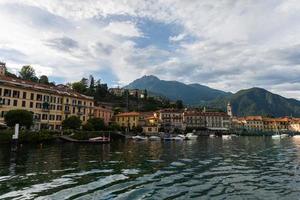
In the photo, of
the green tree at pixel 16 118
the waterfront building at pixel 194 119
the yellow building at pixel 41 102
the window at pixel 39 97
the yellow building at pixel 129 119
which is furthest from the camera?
the waterfront building at pixel 194 119

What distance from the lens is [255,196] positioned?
1573 centimetres

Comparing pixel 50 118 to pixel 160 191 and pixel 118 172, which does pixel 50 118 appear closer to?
pixel 118 172

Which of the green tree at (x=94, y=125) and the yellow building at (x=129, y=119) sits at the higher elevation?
the yellow building at (x=129, y=119)

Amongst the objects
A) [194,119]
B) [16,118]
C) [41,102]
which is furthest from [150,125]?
[16,118]

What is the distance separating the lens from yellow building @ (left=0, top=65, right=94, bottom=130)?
7131 cm

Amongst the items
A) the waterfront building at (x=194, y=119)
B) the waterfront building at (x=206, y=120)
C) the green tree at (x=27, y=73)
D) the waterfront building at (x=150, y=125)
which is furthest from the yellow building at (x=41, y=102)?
the waterfront building at (x=206, y=120)

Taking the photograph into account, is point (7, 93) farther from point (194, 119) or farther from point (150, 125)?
point (194, 119)

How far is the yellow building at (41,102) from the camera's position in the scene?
234 feet

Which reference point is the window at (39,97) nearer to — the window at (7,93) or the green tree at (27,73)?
the window at (7,93)

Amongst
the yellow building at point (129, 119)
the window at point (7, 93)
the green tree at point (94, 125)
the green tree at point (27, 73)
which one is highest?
the green tree at point (27, 73)

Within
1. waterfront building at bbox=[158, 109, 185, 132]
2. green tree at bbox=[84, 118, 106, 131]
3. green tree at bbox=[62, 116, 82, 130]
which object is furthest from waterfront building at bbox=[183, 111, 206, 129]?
green tree at bbox=[62, 116, 82, 130]

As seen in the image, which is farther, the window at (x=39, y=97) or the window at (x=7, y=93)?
the window at (x=39, y=97)

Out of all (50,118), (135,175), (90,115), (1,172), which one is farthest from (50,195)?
(90,115)

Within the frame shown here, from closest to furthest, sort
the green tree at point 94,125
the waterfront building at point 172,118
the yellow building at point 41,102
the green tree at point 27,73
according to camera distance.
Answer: the yellow building at point 41,102 → the green tree at point 94,125 → the green tree at point 27,73 → the waterfront building at point 172,118
